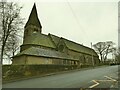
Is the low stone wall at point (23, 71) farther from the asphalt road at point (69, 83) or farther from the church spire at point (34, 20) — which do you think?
the church spire at point (34, 20)

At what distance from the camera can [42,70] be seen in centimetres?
2522

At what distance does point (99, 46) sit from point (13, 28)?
68.7 m

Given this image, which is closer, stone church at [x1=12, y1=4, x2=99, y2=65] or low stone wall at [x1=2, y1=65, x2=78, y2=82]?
low stone wall at [x1=2, y1=65, x2=78, y2=82]

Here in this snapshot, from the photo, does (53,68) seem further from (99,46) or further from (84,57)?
(99,46)

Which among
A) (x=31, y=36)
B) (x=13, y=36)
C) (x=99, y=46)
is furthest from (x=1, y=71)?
(x=99, y=46)

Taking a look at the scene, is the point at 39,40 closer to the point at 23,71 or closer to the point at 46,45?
the point at 46,45

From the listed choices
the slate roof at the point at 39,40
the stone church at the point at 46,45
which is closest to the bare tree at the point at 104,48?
the stone church at the point at 46,45

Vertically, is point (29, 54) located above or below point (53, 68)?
above

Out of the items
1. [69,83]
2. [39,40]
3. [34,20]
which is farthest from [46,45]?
[69,83]

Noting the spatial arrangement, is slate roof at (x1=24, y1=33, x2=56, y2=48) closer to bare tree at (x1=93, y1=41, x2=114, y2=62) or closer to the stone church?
the stone church

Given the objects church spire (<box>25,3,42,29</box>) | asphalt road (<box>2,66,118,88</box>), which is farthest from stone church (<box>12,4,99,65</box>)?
asphalt road (<box>2,66,118,88</box>)

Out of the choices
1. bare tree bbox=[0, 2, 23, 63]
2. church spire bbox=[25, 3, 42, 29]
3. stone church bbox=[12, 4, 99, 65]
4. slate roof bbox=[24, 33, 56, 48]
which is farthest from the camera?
church spire bbox=[25, 3, 42, 29]

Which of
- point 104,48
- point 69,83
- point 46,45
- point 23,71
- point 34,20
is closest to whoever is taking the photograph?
point 69,83

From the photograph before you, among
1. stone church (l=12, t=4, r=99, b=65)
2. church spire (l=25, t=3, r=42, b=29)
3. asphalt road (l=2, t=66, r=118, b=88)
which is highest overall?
church spire (l=25, t=3, r=42, b=29)
